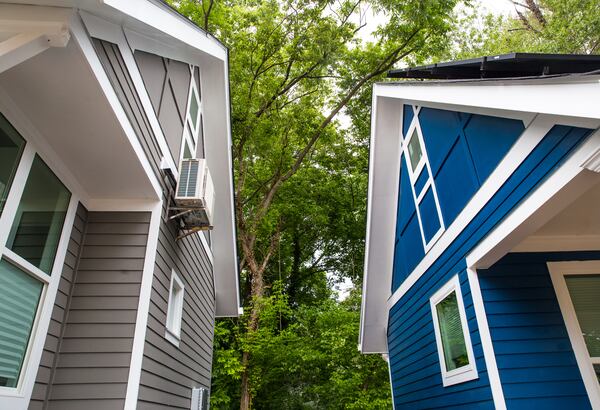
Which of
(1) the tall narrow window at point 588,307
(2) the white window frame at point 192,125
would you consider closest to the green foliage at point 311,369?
(2) the white window frame at point 192,125

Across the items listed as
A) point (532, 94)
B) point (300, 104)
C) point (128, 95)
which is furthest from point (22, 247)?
point (300, 104)

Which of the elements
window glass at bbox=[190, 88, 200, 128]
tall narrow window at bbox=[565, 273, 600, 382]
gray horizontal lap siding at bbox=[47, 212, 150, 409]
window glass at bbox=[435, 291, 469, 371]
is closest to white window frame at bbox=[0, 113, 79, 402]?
gray horizontal lap siding at bbox=[47, 212, 150, 409]

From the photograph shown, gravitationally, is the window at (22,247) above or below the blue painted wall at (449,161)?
below

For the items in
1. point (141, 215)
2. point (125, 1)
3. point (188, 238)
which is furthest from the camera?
point (188, 238)

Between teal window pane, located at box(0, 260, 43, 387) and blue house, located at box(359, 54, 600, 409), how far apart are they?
11.6 ft

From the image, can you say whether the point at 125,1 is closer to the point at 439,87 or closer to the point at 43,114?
the point at 43,114

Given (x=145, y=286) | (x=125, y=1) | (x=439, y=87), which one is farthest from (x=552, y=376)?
(x=125, y=1)

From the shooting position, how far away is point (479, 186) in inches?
154

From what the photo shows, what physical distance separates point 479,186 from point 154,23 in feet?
10.8

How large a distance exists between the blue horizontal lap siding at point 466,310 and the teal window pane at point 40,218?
11.9 feet

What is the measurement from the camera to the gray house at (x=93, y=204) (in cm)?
247

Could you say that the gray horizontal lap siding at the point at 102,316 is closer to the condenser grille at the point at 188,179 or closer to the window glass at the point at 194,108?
the condenser grille at the point at 188,179

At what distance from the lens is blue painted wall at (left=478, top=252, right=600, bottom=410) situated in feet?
11.6

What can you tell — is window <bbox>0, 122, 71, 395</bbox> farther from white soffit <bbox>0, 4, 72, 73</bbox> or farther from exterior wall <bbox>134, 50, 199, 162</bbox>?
exterior wall <bbox>134, 50, 199, 162</bbox>
